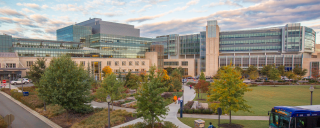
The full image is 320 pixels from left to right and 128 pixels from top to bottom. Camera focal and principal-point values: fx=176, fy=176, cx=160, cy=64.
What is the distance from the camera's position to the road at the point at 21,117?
58.0 feet

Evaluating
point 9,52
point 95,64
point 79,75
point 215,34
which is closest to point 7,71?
point 9,52

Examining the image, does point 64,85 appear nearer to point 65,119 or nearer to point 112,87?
point 65,119

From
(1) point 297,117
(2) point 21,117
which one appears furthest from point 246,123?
(2) point 21,117

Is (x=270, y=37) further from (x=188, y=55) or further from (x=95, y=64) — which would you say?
(x=95, y=64)

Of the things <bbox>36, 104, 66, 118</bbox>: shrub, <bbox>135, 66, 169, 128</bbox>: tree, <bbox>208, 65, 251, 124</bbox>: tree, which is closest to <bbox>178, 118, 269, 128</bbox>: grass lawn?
<bbox>208, 65, 251, 124</bbox>: tree

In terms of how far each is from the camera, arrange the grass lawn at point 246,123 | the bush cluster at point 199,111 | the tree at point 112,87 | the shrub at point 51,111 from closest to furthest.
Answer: the grass lawn at point 246,123
the bush cluster at point 199,111
the shrub at point 51,111
the tree at point 112,87

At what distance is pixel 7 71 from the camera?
4941 centimetres

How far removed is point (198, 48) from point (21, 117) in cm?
7099

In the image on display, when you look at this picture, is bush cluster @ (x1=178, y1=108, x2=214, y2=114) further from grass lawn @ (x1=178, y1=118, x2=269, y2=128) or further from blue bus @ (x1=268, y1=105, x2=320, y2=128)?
blue bus @ (x1=268, y1=105, x2=320, y2=128)

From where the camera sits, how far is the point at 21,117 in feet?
66.7

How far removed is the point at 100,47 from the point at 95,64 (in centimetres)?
882

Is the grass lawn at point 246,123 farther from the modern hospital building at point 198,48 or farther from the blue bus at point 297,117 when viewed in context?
the modern hospital building at point 198,48

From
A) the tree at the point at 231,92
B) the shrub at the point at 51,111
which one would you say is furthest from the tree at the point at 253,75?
the shrub at the point at 51,111

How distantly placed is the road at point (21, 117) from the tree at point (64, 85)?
2552mm
